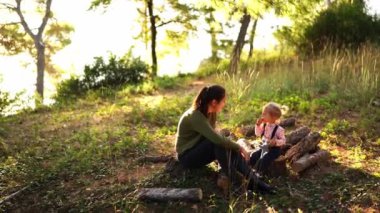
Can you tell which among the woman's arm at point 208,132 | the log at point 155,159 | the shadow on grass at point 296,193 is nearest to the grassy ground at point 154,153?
the shadow on grass at point 296,193

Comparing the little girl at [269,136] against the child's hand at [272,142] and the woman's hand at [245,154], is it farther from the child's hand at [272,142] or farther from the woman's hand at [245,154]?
the woman's hand at [245,154]

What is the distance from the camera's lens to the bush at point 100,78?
14.1m

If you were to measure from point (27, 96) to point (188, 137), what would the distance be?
6244mm

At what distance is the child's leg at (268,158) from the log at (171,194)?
34.0 inches

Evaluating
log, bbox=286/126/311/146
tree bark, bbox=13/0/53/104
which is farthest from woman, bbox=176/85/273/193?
tree bark, bbox=13/0/53/104

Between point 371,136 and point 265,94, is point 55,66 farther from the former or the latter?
point 371,136

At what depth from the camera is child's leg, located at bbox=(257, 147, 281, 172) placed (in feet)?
17.5

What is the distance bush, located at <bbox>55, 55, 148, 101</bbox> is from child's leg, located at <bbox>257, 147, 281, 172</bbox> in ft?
29.5

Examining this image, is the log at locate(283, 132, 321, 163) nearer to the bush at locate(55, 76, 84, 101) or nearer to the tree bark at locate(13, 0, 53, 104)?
the bush at locate(55, 76, 84, 101)

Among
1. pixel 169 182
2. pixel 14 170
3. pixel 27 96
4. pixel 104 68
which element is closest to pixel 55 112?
pixel 27 96

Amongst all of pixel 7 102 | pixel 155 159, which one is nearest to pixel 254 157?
pixel 155 159

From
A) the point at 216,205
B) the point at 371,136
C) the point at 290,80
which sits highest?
the point at 290,80

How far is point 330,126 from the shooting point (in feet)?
23.3

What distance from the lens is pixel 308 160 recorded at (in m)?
5.52
